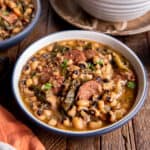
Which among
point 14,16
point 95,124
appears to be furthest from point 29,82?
point 14,16

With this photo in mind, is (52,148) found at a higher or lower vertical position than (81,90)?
lower

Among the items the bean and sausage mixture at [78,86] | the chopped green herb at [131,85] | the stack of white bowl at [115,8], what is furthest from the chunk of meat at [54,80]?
the stack of white bowl at [115,8]

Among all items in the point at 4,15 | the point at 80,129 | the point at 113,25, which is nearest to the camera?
the point at 80,129

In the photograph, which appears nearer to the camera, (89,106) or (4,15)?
(89,106)

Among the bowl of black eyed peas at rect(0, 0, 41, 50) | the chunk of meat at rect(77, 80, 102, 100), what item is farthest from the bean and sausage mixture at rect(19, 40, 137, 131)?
the bowl of black eyed peas at rect(0, 0, 41, 50)

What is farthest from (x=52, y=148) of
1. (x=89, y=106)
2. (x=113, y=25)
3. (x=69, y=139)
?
(x=113, y=25)

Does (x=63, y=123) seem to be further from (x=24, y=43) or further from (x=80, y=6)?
(x=80, y=6)
